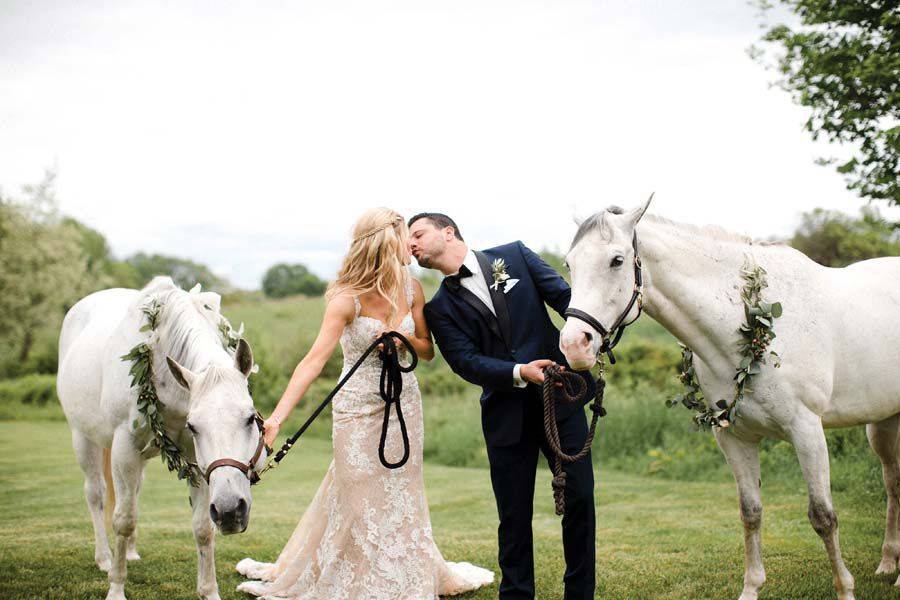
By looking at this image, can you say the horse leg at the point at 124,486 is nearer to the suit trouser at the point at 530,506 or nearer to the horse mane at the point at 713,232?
the suit trouser at the point at 530,506

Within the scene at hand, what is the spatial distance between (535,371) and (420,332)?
90 centimetres

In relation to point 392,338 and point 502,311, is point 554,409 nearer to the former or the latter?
point 502,311

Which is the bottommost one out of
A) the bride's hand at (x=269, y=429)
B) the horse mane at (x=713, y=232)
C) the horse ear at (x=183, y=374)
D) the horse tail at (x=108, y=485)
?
the horse tail at (x=108, y=485)

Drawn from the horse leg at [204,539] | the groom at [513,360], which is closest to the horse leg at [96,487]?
the horse leg at [204,539]

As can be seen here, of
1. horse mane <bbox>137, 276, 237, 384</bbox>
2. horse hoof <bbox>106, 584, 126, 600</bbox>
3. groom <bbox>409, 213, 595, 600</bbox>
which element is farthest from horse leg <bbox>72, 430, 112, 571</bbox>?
groom <bbox>409, 213, 595, 600</bbox>

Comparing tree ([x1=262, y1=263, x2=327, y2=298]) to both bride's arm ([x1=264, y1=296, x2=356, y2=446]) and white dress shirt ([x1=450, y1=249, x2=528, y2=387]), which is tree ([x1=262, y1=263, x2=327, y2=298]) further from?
white dress shirt ([x1=450, y1=249, x2=528, y2=387])

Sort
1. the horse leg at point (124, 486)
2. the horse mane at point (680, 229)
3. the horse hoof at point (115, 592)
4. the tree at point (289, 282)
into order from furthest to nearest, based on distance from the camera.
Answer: the tree at point (289, 282) → the horse hoof at point (115, 592) → the horse leg at point (124, 486) → the horse mane at point (680, 229)

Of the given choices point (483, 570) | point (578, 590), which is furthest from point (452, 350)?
point (483, 570)

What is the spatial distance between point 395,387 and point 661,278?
154 centimetres

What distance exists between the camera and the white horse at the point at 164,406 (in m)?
3.31

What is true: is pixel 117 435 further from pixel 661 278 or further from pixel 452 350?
pixel 661 278

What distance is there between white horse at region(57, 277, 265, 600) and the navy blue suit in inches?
43.5

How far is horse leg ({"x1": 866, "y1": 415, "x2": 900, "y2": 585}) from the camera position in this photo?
16.1 ft

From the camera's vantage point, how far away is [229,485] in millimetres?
3186
